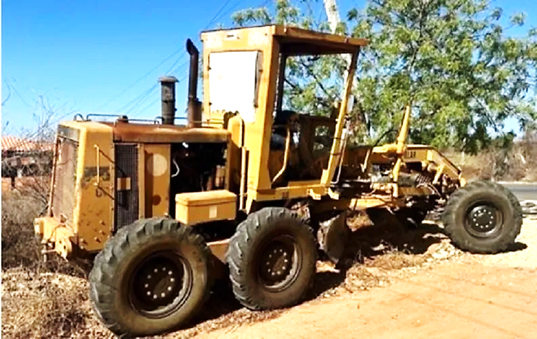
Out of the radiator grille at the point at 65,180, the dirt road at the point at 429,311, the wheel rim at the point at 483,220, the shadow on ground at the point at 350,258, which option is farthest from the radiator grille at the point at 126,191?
the wheel rim at the point at 483,220

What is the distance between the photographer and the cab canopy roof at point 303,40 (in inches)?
252

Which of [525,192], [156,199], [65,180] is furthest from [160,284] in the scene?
[525,192]

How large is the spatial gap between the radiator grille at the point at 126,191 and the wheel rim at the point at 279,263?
1.41 metres

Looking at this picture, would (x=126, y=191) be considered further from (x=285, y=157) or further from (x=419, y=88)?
(x=419, y=88)

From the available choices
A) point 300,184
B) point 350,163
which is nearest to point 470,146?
point 350,163

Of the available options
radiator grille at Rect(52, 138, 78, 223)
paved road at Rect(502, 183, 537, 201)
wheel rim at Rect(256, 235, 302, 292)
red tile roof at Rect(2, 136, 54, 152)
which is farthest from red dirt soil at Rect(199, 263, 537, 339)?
paved road at Rect(502, 183, 537, 201)

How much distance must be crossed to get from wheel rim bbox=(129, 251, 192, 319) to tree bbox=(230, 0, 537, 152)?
5.36 m

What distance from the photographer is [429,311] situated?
617 centimetres

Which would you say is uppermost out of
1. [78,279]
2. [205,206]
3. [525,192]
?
[205,206]

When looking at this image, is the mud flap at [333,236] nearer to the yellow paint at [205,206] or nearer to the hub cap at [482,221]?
the yellow paint at [205,206]

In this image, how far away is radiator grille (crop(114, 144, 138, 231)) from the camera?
587 cm

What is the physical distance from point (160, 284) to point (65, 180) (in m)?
1.57

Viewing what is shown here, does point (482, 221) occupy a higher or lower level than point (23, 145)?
lower

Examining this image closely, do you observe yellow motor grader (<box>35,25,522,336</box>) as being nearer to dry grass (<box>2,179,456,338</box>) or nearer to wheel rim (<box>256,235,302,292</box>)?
wheel rim (<box>256,235,302,292</box>)
